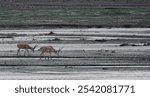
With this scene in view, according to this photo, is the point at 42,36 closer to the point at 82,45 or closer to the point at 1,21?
the point at 82,45

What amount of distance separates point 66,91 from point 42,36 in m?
18.4

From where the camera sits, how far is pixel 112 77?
2342 cm

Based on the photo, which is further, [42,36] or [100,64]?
[42,36]

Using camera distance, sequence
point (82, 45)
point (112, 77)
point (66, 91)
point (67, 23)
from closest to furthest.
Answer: point (66, 91) → point (112, 77) → point (82, 45) → point (67, 23)

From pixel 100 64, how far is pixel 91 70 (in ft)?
4.56

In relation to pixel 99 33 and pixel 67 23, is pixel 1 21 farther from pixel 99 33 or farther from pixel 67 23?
pixel 99 33

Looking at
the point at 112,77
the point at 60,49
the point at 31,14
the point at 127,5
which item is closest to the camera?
the point at 112,77

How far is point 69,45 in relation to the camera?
Answer: 32250 millimetres

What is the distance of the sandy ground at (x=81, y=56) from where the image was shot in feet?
79.9

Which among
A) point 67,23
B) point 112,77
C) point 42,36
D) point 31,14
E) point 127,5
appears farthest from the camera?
point 127,5

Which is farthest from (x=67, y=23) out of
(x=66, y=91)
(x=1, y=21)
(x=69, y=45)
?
(x=66, y=91)

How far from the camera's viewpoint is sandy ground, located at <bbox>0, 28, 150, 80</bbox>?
24344 millimetres

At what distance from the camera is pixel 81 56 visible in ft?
93.4

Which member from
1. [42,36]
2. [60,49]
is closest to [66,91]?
[60,49]
